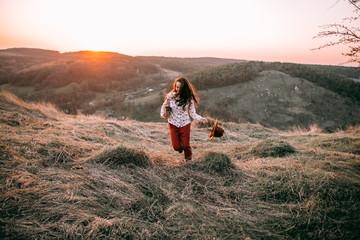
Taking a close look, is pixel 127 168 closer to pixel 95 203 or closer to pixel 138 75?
pixel 95 203

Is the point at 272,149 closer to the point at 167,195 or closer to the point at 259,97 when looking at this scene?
the point at 167,195

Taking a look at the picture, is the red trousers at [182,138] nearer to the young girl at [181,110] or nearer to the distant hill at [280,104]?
the young girl at [181,110]

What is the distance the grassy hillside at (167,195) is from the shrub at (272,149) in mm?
156

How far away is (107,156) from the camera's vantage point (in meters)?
3.22

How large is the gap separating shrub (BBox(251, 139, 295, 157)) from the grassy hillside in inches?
6.1

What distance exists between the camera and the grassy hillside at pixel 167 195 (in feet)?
5.95

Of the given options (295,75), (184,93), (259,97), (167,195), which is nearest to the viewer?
(167,195)

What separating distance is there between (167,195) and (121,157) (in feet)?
3.83

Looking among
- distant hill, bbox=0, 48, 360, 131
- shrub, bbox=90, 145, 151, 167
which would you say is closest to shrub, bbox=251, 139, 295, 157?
shrub, bbox=90, 145, 151, 167

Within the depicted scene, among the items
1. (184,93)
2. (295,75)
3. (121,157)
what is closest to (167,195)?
(121,157)

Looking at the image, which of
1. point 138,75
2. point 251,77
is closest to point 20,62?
point 138,75

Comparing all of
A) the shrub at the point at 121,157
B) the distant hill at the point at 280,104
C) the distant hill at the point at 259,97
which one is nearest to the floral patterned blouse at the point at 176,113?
the shrub at the point at 121,157

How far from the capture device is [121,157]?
3.21 metres

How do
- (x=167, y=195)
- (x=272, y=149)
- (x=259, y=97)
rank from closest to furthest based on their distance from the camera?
1. (x=167, y=195)
2. (x=272, y=149)
3. (x=259, y=97)
